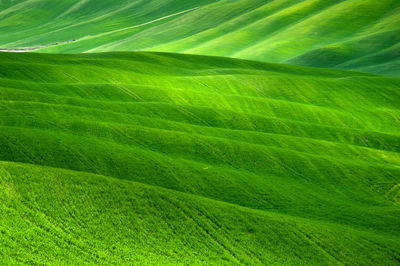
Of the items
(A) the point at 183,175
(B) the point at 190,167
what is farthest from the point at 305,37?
(A) the point at 183,175

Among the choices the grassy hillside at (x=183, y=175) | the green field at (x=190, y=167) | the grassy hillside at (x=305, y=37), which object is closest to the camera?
the grassy hillside at (x=183, y=175)

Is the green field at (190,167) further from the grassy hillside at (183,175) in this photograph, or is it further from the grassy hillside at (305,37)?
the grassy hillside at (305,37)

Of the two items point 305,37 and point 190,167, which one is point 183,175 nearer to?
point 190,167

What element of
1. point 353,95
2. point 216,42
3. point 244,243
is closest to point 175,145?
point 244,243

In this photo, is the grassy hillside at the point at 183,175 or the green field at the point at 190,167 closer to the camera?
the grassy hillside at the point at 183,175

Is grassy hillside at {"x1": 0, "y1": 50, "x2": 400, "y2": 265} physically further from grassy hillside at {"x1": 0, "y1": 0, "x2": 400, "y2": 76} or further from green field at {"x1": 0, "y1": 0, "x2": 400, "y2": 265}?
grassy hillside at {"x1": 0, "y1": 0, "x2": 400, "y2": 76}

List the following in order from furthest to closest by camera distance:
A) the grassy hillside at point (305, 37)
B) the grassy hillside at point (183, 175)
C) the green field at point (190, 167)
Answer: the grassy hillside at point (305, 37) → the green field at point (190, 167) → the grassy hillside at point (183, 175)

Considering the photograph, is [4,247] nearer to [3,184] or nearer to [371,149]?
[3,184]

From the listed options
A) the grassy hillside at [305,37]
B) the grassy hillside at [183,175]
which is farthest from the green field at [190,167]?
the grassy hillside at [305,37]
